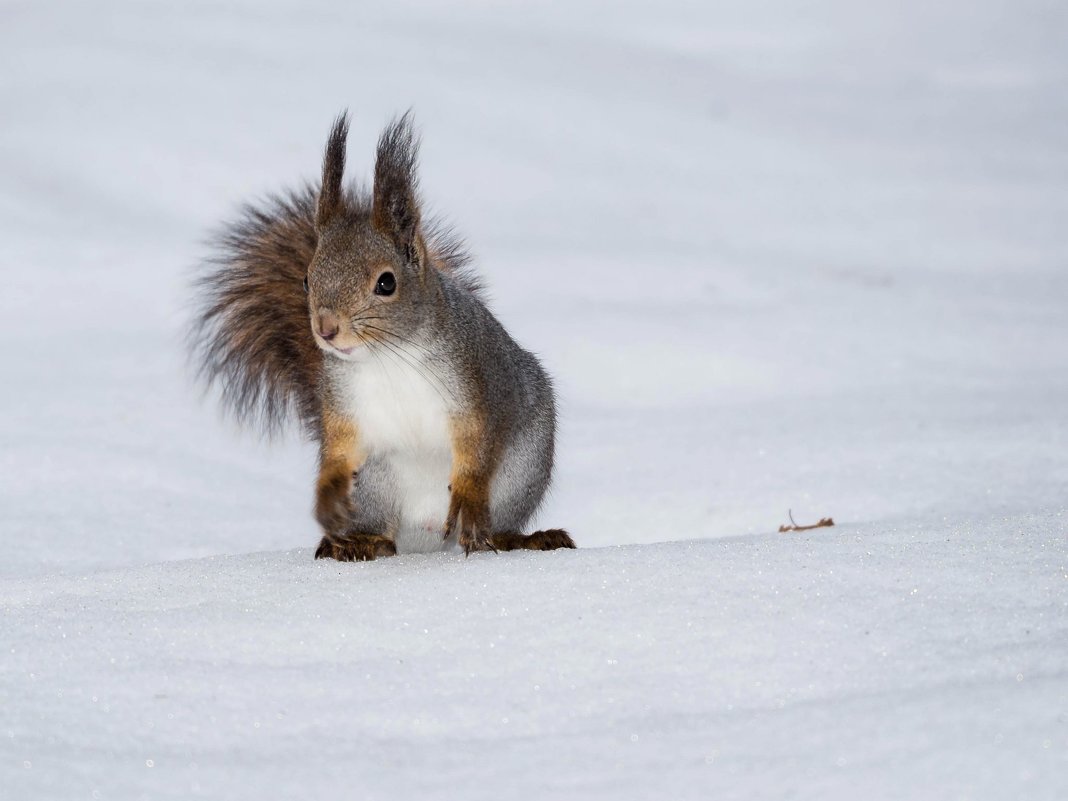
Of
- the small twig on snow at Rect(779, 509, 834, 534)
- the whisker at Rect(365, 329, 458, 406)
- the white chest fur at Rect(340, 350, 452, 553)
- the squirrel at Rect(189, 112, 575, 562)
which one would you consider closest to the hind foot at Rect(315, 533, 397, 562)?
the squirrel at Rect(189, 112, 575, 562)

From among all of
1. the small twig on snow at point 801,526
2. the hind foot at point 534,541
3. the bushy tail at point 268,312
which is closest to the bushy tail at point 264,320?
the bushy tail at point 268,312

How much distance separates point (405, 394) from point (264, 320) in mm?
629

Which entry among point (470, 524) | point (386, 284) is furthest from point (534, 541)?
point (386, 284)

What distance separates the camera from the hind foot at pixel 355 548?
2338 mm

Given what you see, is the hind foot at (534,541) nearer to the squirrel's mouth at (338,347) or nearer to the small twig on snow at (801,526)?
the small twig on snow at (801,526)

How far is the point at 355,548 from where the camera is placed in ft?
7.71

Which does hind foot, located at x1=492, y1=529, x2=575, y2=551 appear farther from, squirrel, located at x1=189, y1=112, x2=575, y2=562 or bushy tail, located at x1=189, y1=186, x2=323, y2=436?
bushy tail, located at x1=189, y1=186, x2=323, y2=436

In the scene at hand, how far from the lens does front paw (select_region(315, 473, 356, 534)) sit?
224 centimetres

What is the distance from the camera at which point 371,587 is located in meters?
2.02

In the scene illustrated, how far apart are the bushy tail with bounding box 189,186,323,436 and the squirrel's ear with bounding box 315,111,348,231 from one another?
0.39 meters

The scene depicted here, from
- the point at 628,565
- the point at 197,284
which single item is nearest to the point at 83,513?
the point at 197,284

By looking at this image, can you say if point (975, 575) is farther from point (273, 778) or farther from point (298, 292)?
point (298, 292)

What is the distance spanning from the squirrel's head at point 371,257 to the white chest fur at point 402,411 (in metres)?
0.05

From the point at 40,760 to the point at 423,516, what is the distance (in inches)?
39.6
